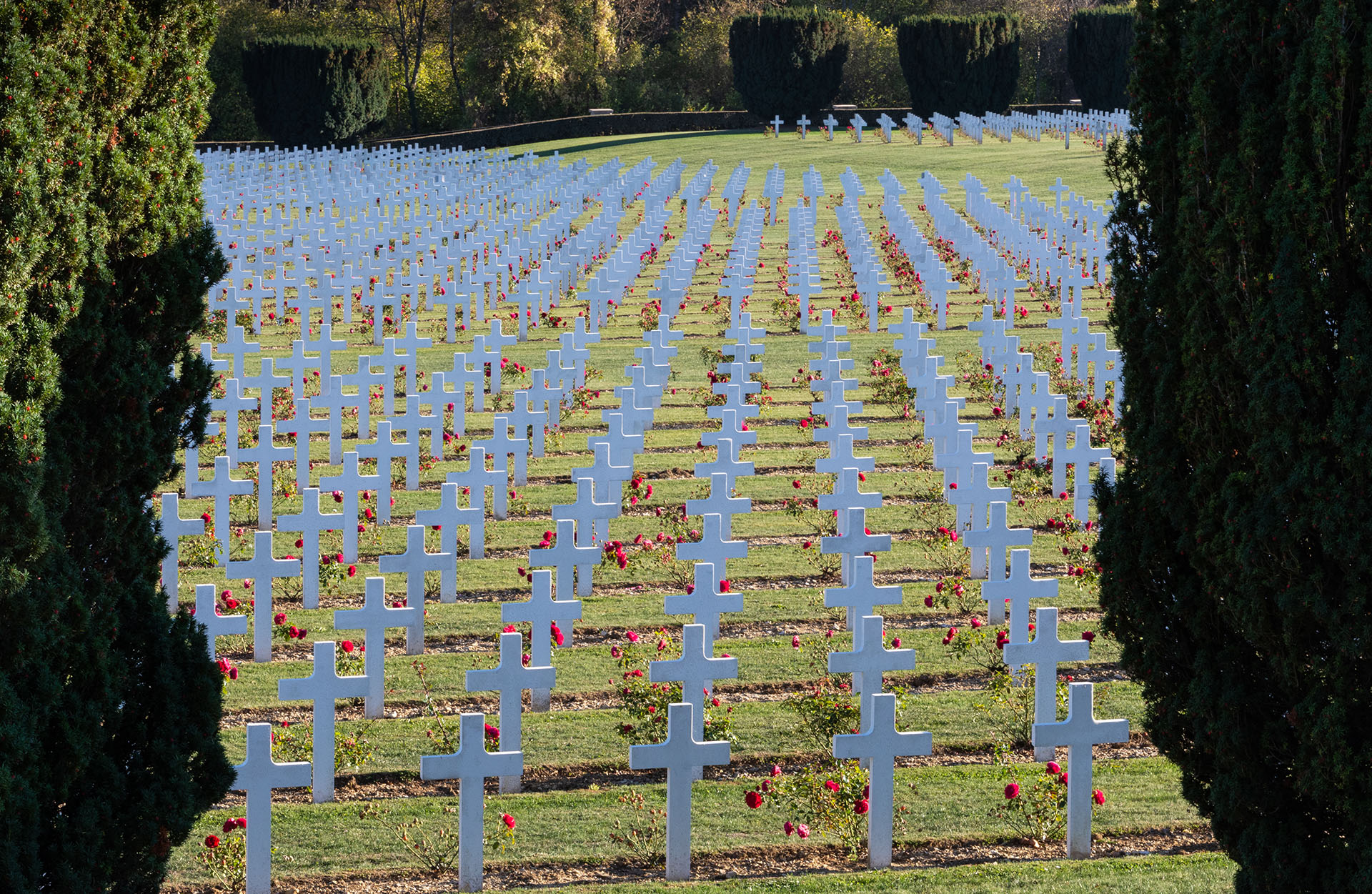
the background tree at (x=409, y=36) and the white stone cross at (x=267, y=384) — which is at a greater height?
the background tree at (x=409, y=36)

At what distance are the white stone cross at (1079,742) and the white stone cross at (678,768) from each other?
1.08 metres

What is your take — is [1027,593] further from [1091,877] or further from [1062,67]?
[1062,67]

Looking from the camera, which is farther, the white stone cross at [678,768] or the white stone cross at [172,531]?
the white stone cross at [172,531]

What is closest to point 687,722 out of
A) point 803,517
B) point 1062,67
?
point 803,517

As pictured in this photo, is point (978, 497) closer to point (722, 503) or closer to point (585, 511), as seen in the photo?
point (722, 503)

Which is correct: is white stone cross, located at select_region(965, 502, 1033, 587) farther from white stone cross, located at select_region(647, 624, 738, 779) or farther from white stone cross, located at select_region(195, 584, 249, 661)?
white stone cross, located at select_region(195, 584, 249, 661)

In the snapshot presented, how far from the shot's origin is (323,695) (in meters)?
5.02

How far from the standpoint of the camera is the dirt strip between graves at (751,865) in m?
4.63

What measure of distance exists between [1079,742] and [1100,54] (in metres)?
49.3

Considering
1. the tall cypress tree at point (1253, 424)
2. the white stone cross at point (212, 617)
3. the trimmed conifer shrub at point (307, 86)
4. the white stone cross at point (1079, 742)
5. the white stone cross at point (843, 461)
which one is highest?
the trimmed conifer shrub at point (307, 86)

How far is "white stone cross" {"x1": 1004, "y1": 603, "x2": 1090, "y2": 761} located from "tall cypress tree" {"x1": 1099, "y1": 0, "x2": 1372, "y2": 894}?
81 cm

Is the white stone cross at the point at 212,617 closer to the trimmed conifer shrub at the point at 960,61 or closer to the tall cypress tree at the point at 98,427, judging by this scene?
the tall cypress tree at the point at 98,427

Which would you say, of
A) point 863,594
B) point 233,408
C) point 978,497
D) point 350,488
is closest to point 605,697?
point 863,594

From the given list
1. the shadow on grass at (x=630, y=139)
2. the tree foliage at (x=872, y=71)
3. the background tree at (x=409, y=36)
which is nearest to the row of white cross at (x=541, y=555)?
the shadow on grass at (x=630, y=139)
